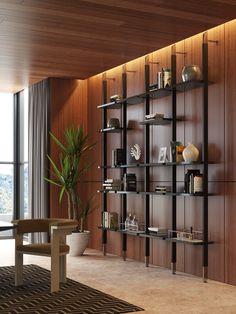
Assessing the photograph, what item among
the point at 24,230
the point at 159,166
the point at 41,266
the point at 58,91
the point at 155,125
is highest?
the point at 58,91

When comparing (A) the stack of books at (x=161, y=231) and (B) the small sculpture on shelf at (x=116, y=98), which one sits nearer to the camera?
(A) the stack of books at (x=161, y=231)

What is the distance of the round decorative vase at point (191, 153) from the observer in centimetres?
622

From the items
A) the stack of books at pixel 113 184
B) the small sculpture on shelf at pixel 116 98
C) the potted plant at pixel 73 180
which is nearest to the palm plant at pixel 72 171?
the potted plant at pixel 73 180

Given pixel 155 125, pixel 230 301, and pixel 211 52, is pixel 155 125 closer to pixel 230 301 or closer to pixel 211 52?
pixel 211 52

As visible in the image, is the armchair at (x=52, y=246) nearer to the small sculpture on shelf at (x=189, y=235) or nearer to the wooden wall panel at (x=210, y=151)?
the small sculpture on shelf at (x=189, y=235)

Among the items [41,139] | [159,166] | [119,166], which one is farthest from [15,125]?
[159,166]

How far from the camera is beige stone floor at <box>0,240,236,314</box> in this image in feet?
16.3

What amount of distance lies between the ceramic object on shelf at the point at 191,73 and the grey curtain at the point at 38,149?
3.48 meters

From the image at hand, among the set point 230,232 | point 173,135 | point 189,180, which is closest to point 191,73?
point 173,135

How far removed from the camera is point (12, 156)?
1097cm

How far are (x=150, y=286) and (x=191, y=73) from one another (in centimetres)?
248

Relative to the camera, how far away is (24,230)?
238 inches

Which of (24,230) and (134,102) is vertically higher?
(134,102)

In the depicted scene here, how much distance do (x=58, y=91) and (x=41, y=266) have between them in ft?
10.7
